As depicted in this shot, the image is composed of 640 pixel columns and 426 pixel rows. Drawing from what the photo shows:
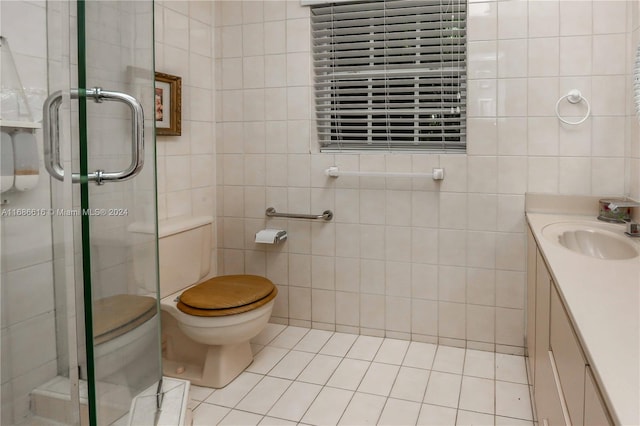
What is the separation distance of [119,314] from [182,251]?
4.15ft

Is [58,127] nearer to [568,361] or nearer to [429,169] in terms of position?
[568,361]

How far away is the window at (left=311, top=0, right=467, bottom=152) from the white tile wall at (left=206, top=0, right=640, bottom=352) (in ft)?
0.34

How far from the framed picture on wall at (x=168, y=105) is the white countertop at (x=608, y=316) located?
1843 millimetres

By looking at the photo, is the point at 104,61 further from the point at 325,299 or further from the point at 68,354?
the point at 325,299

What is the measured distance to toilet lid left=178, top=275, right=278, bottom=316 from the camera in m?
2.11

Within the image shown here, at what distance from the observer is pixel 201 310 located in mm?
2102

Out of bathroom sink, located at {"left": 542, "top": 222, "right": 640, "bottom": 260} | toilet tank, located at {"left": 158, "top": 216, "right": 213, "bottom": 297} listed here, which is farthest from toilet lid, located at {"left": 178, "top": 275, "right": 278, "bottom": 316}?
bathroom sink, located at {"left": 542, "top": 222, "right": 640, "bottom": 260}

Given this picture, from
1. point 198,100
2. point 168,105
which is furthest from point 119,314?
point 198,100

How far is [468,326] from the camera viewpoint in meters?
2.59

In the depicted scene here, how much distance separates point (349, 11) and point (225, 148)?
3.47ft

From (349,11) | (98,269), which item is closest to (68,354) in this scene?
(98,269)

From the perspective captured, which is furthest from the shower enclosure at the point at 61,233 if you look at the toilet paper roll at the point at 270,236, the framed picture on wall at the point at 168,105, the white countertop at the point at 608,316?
the toilet paper roll at the point at 270,236

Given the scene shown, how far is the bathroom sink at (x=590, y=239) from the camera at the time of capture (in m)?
1.79

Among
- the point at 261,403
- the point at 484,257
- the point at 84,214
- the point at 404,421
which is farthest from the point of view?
the point at 484,257
